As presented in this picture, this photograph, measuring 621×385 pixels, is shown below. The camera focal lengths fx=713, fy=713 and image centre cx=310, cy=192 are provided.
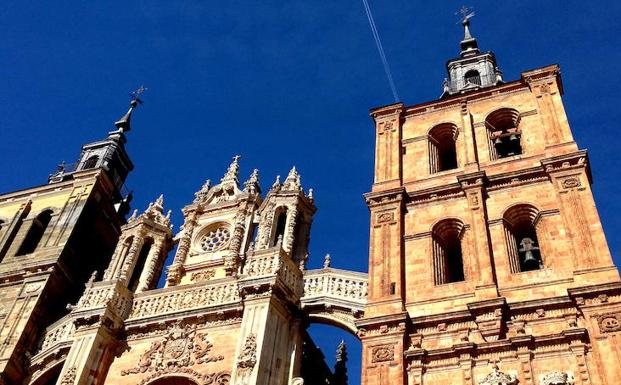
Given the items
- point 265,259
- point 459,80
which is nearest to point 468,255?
point 265,259

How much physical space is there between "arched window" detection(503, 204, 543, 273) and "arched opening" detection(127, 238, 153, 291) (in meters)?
11.8

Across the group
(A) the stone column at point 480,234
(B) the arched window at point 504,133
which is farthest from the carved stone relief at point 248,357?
(B) the arched window at point 504,133

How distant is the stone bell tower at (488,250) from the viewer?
49.5ft

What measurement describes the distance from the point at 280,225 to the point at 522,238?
298 inches

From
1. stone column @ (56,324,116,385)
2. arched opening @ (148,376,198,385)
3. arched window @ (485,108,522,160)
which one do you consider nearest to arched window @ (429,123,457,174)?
arched window @ (485,108,522,160)

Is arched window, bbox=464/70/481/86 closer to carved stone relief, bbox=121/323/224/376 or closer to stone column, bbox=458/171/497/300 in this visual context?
stone column, bbox=458/171/497/300

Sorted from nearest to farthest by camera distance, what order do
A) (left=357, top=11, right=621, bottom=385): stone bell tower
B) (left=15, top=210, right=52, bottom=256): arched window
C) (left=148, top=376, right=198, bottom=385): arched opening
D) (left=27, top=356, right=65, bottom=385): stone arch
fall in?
(left=357, top=11, right=621, bottom=385): stone bell tower, (left=148, top=376, right=198, bottom=385): arched opening, (left=27, top=356, right=65, bottom=385): stone arch, (left=15, top=210, right=52, bottom=256): arched window

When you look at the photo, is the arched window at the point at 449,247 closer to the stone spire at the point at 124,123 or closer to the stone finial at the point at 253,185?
the stone finial at the point at 253,185

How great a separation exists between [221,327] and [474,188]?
783 centimetres

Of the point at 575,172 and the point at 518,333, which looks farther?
the point at 575,172

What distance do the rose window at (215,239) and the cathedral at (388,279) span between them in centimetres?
8

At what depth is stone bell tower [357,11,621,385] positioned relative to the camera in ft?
49.5

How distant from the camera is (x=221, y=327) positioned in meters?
19.3

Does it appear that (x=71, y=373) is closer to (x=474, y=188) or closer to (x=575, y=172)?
(x=474, y=188)
